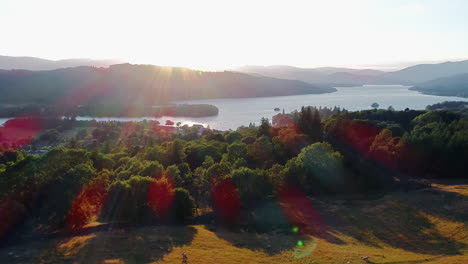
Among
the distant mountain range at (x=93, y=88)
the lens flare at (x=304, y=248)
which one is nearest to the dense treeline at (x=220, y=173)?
the lens flare at (x=304, y=248)

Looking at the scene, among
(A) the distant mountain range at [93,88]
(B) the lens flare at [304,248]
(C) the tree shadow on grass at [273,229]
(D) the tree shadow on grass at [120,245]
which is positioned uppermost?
(A) the distant mountain range at [93,88]

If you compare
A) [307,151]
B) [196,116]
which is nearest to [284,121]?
[196,116]

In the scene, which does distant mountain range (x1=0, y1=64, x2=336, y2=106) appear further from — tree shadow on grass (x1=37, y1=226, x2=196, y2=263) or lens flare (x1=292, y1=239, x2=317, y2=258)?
lens flare (x1=292, y1=239, x2=317, y2=258)

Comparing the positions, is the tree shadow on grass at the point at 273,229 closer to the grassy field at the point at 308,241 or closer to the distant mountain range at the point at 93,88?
the grassy field at the point at 308,241

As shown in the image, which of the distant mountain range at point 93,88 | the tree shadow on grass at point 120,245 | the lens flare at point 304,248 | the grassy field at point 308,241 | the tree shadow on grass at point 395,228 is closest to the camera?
the tree shadow on grass at point 120,245

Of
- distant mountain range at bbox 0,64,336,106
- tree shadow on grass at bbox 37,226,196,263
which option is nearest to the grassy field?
tree shadow on grass at bbox 37,226,196,263

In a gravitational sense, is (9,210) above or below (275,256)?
above

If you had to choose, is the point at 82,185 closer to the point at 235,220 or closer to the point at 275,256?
the point at 235,220

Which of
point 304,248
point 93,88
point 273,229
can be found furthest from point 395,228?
point 93,88
